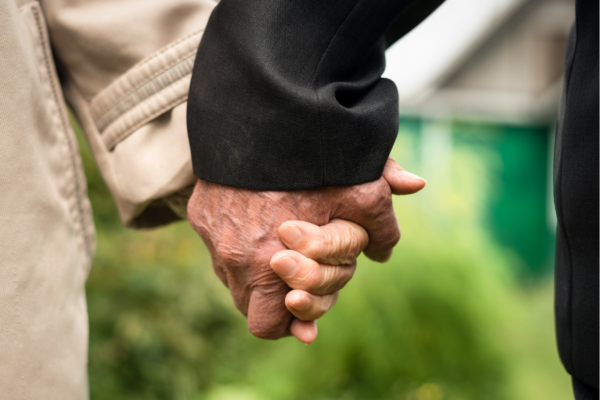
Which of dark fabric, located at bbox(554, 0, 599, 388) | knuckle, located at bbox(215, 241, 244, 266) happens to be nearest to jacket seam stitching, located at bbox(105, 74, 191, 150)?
knuckle, located at bbox(215, 241, 244, 266)

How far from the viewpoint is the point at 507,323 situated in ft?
9.17

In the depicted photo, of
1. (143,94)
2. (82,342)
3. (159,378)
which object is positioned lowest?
(159,378)

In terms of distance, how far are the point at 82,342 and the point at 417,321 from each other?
217 centimetres

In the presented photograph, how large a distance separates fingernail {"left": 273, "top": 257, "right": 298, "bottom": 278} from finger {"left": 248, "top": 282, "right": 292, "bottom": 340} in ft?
0.23

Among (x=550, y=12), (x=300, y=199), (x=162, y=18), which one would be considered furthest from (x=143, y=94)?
(x=550, y=12)

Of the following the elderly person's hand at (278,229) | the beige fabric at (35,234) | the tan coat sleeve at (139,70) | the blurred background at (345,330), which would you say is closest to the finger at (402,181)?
the elderly person's hand at (278,229)

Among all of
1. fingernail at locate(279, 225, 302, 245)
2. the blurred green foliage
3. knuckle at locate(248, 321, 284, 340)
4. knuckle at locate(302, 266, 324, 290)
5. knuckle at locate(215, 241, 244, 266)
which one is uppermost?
fingernail at locate(279, 225, 302, 245)

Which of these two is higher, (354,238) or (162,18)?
(162,18)

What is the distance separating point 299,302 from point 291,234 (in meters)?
0.13

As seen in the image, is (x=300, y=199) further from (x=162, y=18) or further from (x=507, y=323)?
(x=507, y=323)

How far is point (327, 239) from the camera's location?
853mm

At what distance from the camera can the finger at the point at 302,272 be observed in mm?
818

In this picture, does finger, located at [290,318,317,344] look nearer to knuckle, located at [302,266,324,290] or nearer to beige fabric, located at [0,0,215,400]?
knuckle, located at [302,266,324,290]

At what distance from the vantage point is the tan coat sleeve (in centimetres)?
101
